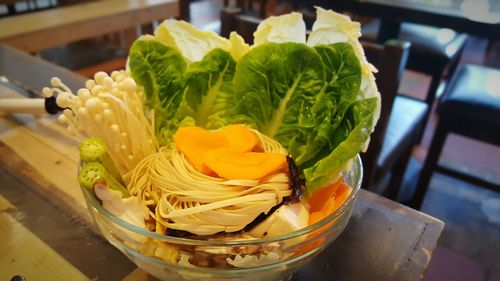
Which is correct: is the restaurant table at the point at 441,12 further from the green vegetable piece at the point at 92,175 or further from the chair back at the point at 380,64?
the green vegetable piece at the point at 92,175

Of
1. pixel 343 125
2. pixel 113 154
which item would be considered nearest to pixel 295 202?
pixel 343 125

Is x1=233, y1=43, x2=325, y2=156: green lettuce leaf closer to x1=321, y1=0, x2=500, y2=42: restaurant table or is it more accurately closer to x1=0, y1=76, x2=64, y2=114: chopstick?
x1=0, y1=76, x2=64, y2=114: chopstick

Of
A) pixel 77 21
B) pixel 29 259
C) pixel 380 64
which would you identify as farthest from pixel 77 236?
pixel 77 21

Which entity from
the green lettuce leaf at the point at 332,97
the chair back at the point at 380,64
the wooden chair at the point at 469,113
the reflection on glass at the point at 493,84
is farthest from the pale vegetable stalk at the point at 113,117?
the reflection on glass at the point at 493,84

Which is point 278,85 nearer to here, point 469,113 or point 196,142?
point 196,142

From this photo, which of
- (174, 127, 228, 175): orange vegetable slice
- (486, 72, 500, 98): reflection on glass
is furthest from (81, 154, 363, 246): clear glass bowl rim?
(486, 72, 500, 98): reflection on glass

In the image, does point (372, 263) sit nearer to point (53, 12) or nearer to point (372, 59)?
point (372, 59)
